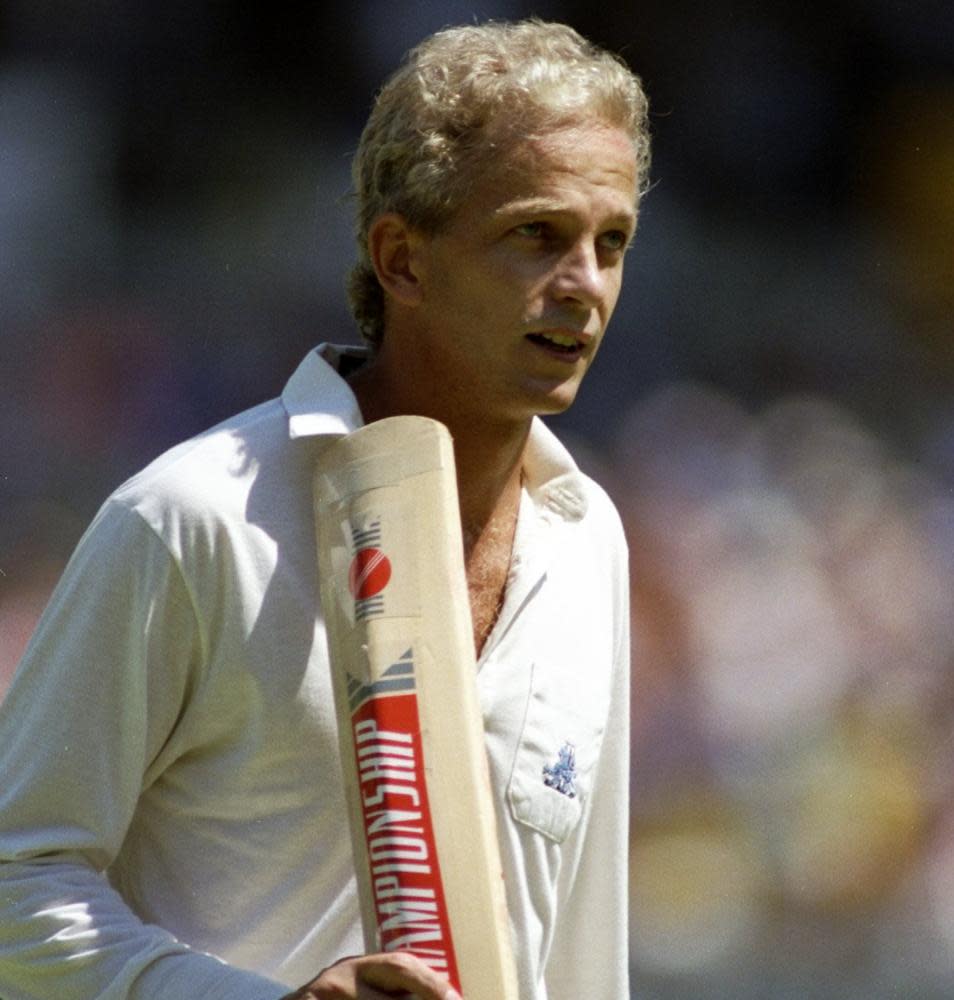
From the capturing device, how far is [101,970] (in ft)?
5.88

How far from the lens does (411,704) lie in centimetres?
179

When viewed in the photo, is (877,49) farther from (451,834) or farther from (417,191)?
(451,834)

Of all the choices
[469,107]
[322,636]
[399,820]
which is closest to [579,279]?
[469,107]

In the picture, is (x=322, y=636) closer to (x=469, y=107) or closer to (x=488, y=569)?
(x=488, y=569)

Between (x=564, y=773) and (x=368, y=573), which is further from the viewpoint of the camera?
(x=564, y=773)

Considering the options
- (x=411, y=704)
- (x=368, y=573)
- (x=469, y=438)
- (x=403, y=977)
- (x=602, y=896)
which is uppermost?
(x=469, y=438)

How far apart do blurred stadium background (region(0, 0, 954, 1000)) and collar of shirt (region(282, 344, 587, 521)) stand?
167cm

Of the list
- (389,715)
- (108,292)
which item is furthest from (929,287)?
(389,715)

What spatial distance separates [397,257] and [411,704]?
62 centimetres

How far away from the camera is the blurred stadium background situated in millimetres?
3838

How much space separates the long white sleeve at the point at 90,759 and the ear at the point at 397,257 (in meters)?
0.48

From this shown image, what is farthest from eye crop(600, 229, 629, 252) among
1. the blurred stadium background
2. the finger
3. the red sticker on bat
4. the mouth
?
the blurred stadium background

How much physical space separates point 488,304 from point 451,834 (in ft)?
2.06

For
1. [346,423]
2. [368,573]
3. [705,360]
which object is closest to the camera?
[368,573]
